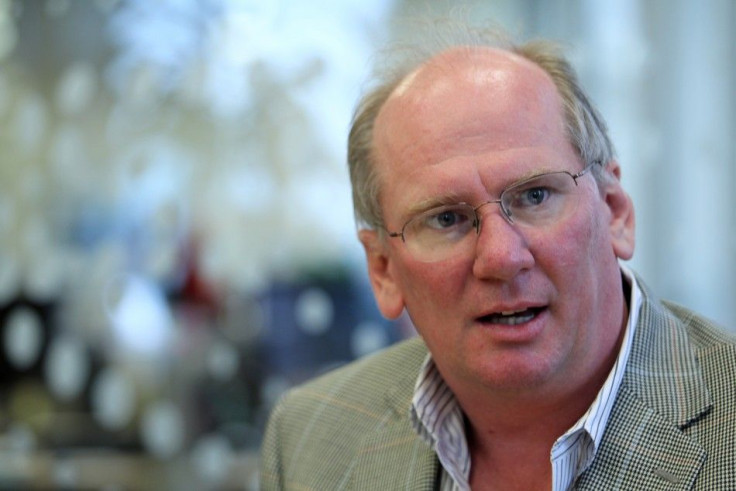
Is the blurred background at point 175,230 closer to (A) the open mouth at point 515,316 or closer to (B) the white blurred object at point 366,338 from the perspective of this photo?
(B) the white blurred object at point 366,338

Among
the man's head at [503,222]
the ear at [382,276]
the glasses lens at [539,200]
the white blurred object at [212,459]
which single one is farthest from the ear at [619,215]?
the white blurred object at [212,459]

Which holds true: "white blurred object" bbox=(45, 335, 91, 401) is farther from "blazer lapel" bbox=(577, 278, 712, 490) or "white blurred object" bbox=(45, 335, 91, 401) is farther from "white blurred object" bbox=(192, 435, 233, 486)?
"blazer lapel" bbox=(577, 278, 712, 490)

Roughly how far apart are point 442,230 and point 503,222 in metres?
0.12

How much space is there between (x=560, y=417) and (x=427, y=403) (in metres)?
0.24

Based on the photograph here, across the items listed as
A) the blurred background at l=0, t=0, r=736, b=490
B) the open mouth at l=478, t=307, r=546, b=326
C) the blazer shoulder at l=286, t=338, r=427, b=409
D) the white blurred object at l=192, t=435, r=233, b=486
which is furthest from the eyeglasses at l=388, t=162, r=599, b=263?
the white blurred object at l=192, t=435, r=233, b=486

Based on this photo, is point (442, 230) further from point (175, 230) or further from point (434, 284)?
point (175, 230)

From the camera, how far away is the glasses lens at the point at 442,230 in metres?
1.41

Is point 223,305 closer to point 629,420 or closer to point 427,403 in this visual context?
point 427,403

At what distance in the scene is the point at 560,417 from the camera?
1.42 m

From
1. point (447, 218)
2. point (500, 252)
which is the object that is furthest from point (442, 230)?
point (500, 252)

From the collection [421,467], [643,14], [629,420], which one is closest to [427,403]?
[421,467]

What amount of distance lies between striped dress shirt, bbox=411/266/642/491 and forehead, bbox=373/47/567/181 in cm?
34

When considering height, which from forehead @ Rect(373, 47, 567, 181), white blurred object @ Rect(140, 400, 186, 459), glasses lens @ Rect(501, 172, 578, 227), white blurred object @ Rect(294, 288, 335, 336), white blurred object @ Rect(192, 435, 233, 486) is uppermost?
forehead @ Rect(373, 47, 567, 181)

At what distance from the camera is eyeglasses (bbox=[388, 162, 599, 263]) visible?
139 cm
